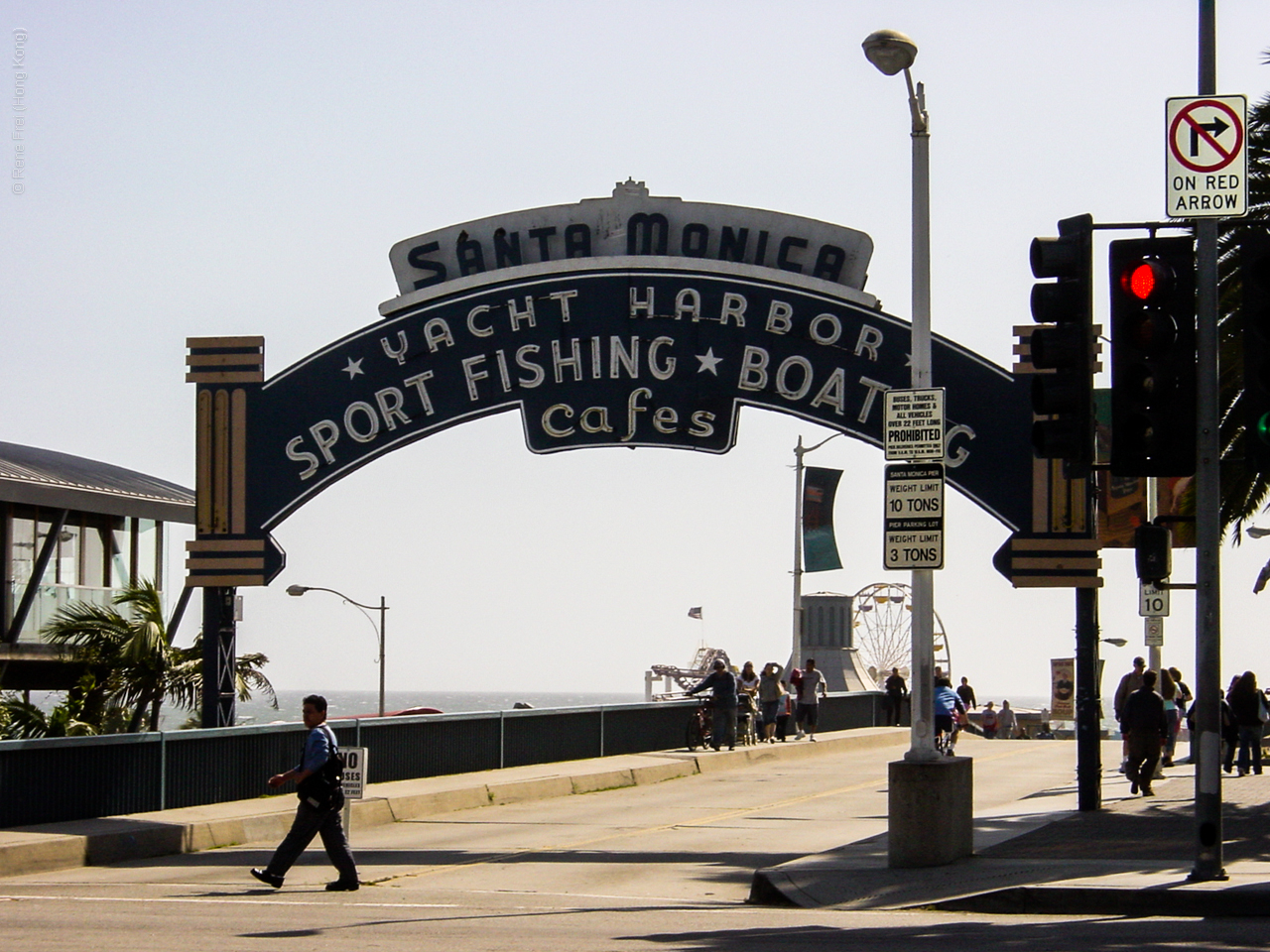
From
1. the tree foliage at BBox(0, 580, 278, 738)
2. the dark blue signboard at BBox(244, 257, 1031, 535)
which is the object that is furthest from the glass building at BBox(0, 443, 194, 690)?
the dark blue signboard at BBox(244, 257, 1031, 535)

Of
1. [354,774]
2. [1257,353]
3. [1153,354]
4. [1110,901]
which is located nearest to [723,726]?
[354,774]

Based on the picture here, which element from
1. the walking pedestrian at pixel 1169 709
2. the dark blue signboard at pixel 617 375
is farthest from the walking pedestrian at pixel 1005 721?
the dark blue signboard at pixel 617 375

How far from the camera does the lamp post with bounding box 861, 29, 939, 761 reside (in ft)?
46.2

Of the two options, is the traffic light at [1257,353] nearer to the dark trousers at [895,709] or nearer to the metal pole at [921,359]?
the metal pole at [921,359]

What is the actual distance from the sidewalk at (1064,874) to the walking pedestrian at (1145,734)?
238 centimetres

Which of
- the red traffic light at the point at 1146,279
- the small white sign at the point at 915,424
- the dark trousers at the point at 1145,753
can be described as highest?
the red traffic light at the point at 1146,279

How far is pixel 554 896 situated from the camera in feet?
44.8

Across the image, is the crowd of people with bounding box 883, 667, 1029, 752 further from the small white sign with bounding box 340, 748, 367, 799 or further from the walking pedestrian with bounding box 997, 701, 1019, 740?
the small white sign with bounding box 340, 748, 367, 799

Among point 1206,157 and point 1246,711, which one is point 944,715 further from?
point 1206,157

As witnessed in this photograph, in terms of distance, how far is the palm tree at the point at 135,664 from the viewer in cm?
2562

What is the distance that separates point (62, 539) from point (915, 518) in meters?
23.5

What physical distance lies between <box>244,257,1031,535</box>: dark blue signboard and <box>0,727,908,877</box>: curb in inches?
163

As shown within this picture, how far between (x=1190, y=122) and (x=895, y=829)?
623 centimetres

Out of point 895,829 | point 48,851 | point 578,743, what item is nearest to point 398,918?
point 895,829
